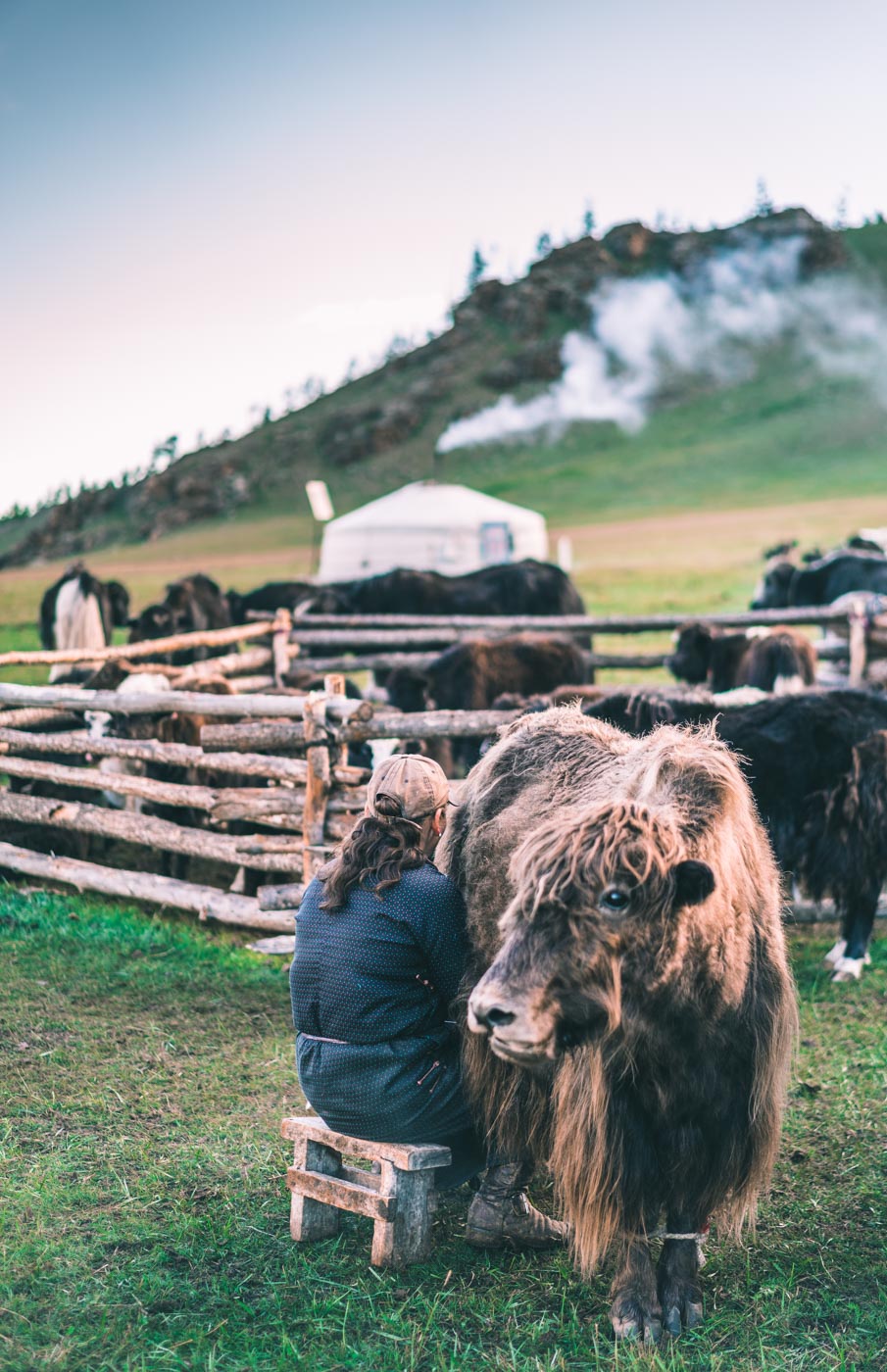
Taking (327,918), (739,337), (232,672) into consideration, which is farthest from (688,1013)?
(739,337)

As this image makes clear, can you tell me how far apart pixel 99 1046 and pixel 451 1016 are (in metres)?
2.15

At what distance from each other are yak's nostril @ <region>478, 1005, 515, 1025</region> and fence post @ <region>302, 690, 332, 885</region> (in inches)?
148

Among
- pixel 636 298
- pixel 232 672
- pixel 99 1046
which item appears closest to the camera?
pixel 99 1046

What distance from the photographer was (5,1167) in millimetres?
3984

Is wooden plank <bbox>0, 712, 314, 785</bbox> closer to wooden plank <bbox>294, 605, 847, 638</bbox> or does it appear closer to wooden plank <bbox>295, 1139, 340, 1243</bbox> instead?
wooden plank <bbox>295, 1139, 340, 1243</bbox>

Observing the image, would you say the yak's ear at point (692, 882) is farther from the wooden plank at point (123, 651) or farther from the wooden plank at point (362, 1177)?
the wooden plank at point (123, 651)

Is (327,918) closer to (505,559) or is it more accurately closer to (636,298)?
(505,559)

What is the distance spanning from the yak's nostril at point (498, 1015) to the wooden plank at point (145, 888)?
3.92m

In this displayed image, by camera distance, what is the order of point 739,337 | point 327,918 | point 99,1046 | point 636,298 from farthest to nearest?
point 636,298 → point 739,337 → point 99,1046 → point 327,918

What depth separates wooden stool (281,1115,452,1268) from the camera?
11.1 feet

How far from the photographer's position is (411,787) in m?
3.54

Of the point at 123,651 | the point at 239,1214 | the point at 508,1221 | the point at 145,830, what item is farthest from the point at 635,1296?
the point at 123,651

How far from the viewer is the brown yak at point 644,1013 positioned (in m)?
2.81

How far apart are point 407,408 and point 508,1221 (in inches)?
3238
